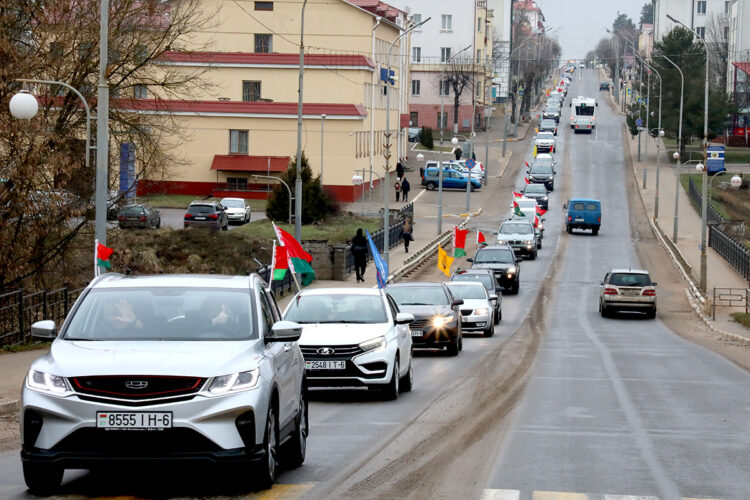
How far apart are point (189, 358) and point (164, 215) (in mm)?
A: 58653

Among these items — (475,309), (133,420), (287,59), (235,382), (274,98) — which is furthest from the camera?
(274,98)

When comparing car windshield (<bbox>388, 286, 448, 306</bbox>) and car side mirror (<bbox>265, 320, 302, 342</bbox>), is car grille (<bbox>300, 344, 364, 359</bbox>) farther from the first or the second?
car windshield (<bbox>388, 286, 448, 306</bbox>)

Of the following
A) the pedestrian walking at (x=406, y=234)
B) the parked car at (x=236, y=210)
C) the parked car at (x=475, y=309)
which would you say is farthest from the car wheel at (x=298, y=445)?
the parked car at (x=236, y=210)

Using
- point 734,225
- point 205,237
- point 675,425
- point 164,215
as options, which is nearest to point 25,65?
point 675,425

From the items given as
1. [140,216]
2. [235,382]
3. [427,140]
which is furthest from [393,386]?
[427,140]

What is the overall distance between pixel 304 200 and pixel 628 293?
24853mm

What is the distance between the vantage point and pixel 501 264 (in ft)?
153

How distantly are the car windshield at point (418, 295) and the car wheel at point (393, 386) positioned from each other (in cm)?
821

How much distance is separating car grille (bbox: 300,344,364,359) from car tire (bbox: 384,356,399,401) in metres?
0.63

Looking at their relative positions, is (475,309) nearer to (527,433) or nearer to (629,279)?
(629,279)

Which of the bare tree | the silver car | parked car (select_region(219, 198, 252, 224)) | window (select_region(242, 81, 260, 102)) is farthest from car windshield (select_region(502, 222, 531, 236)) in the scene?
the silver car

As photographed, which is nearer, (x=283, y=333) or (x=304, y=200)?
(x=283, y=333)

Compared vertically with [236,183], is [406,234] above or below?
below

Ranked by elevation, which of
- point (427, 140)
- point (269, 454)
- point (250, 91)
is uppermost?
point (250, 91)
